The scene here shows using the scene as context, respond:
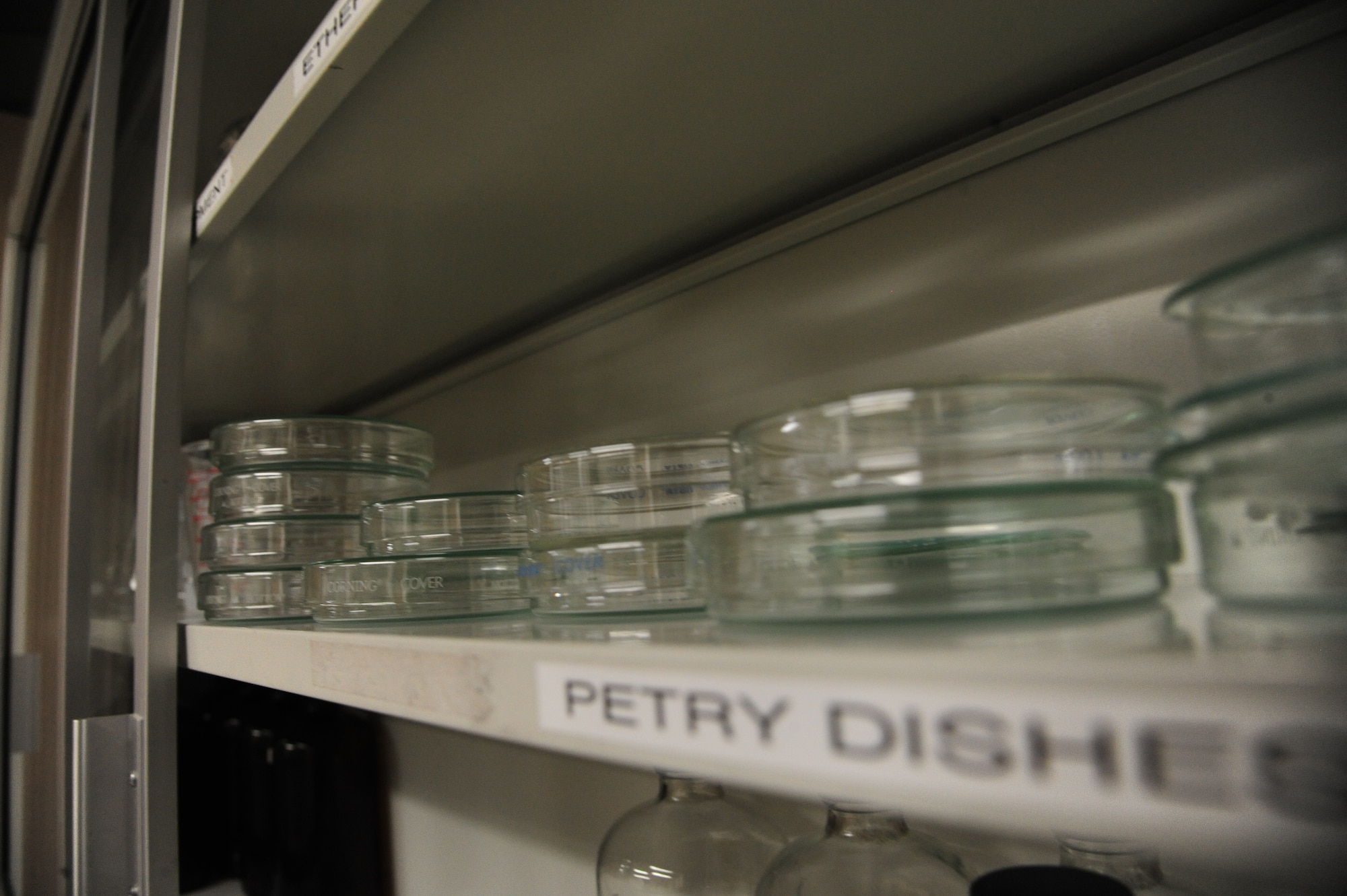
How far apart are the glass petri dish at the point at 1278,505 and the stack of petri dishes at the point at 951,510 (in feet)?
0.09

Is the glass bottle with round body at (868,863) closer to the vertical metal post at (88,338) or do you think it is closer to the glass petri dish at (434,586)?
the glass petri dish at (434,586)

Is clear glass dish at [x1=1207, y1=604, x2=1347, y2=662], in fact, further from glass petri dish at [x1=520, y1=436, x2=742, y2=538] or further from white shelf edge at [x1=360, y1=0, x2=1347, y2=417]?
white shelf edge at [x1=360, y1=0, x2=1347, y2=417]

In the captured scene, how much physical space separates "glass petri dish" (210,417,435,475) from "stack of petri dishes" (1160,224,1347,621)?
80cm

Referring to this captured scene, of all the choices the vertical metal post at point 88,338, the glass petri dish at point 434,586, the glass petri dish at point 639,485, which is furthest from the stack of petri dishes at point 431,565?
the vertical metal post at point 88,338

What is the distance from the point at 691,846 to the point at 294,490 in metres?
0.55

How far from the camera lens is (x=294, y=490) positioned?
0.86 meters

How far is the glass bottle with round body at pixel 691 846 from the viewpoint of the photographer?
68 centimetres

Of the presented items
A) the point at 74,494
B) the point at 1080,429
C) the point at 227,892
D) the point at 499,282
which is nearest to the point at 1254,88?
the point at 1080,429

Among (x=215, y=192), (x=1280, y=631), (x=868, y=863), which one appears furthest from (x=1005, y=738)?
(x=215, y=192)

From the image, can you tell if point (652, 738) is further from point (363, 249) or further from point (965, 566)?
point (363, 249)

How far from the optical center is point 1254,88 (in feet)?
1.63

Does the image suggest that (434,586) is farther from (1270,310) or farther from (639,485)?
(1270,310)

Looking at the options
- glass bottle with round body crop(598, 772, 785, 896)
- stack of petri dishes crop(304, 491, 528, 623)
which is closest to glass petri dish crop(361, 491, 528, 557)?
stack of petri dishes crop(304, 491, 528, 623)

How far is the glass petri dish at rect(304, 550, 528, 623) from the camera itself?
604mm
